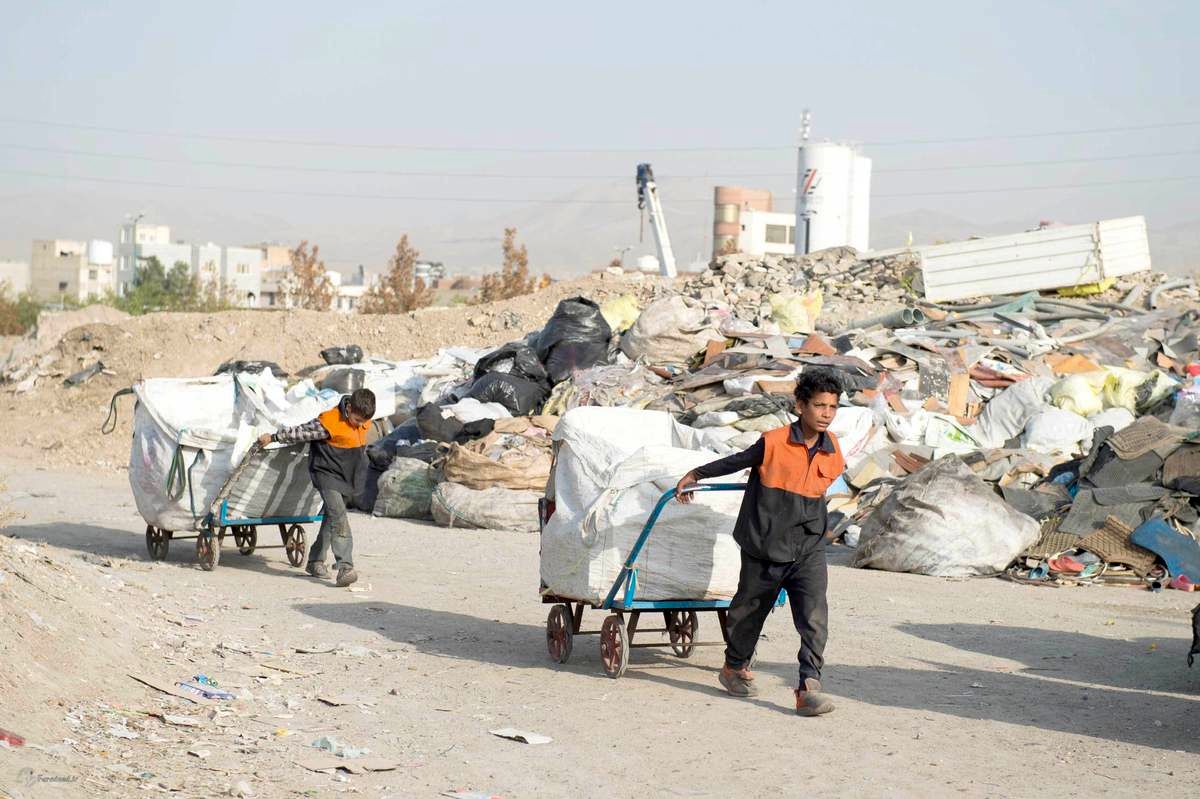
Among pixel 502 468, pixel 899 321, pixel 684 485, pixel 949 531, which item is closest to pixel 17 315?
pixel 899 321

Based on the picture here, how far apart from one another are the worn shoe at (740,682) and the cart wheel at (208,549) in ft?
16.9

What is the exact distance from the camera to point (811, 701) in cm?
606

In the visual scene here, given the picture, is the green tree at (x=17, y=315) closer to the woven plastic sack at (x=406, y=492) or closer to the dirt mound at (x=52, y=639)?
the woven plastic sack at (x=406, y=492)

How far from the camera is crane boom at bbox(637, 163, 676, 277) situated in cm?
3312

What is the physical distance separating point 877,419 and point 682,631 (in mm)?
6803

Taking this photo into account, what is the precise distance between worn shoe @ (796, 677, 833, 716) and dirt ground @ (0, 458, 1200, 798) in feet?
0.17

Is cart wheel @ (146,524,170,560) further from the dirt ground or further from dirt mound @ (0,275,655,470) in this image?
dirt mound @ (0,275,655,470)

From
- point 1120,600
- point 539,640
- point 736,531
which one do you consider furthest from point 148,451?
point 1120,600

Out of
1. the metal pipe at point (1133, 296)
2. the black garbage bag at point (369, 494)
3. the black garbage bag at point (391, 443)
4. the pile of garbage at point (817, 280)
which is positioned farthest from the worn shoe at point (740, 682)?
the metal pipe at point (1133, 296)

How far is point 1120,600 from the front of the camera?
9.80 meters

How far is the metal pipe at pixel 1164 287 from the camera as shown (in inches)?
847

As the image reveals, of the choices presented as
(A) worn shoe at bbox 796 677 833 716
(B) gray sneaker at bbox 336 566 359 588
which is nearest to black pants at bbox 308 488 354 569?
(B) gray sneaker at bbox 336 566 359 588

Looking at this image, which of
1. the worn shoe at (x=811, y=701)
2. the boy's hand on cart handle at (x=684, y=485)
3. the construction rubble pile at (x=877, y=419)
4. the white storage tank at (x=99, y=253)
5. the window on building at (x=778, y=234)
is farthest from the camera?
the white storage tank at (x=99, y=253)

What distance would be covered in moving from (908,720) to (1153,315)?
49.5 feet
